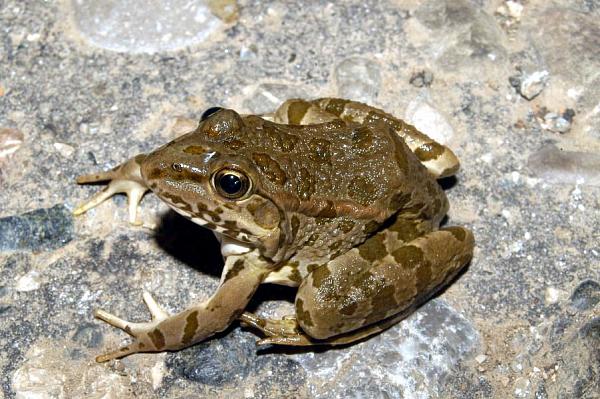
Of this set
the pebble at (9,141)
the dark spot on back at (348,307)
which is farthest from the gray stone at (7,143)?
the dark spot on back at (348,307)

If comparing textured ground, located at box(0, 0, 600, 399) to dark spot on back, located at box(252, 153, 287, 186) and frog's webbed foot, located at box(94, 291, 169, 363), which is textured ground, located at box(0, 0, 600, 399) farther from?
dark spot on back, located at box(252, 153, 287, 186)

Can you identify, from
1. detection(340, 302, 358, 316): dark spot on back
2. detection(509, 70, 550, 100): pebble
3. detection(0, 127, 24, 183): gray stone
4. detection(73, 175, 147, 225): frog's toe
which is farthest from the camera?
detection(509, 70, 550, 100): pebble

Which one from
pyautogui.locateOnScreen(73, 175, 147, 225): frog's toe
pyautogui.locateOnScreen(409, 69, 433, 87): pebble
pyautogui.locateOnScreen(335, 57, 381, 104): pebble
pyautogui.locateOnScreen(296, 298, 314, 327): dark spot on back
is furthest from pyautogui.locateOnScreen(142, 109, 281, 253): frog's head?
pyautogui.locateOnScreen(409, 69, 433, 87): pebble

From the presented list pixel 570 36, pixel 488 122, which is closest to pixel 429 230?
pixel 488 122

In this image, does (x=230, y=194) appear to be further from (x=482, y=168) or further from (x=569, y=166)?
(x=569, y=166)

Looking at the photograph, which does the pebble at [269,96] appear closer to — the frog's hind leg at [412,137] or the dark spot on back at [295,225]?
the frog's hind leg at [412,137]

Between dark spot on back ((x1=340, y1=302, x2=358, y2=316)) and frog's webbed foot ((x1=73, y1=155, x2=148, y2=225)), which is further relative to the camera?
frog's webbed foot ((x1=73, y1=155, x2=148, y2=225))

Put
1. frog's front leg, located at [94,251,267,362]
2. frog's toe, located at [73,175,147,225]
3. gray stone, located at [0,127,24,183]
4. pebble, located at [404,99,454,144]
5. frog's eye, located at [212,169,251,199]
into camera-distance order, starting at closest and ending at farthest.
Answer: frog's eye, located at [212,169,251,199]
frog's front leg, located at [94,251,267,362]
frog's toe, located at [73,175,147,225]
gray stone, located at [0,127,24,183]
pebble, located at [404,99,454,144]
